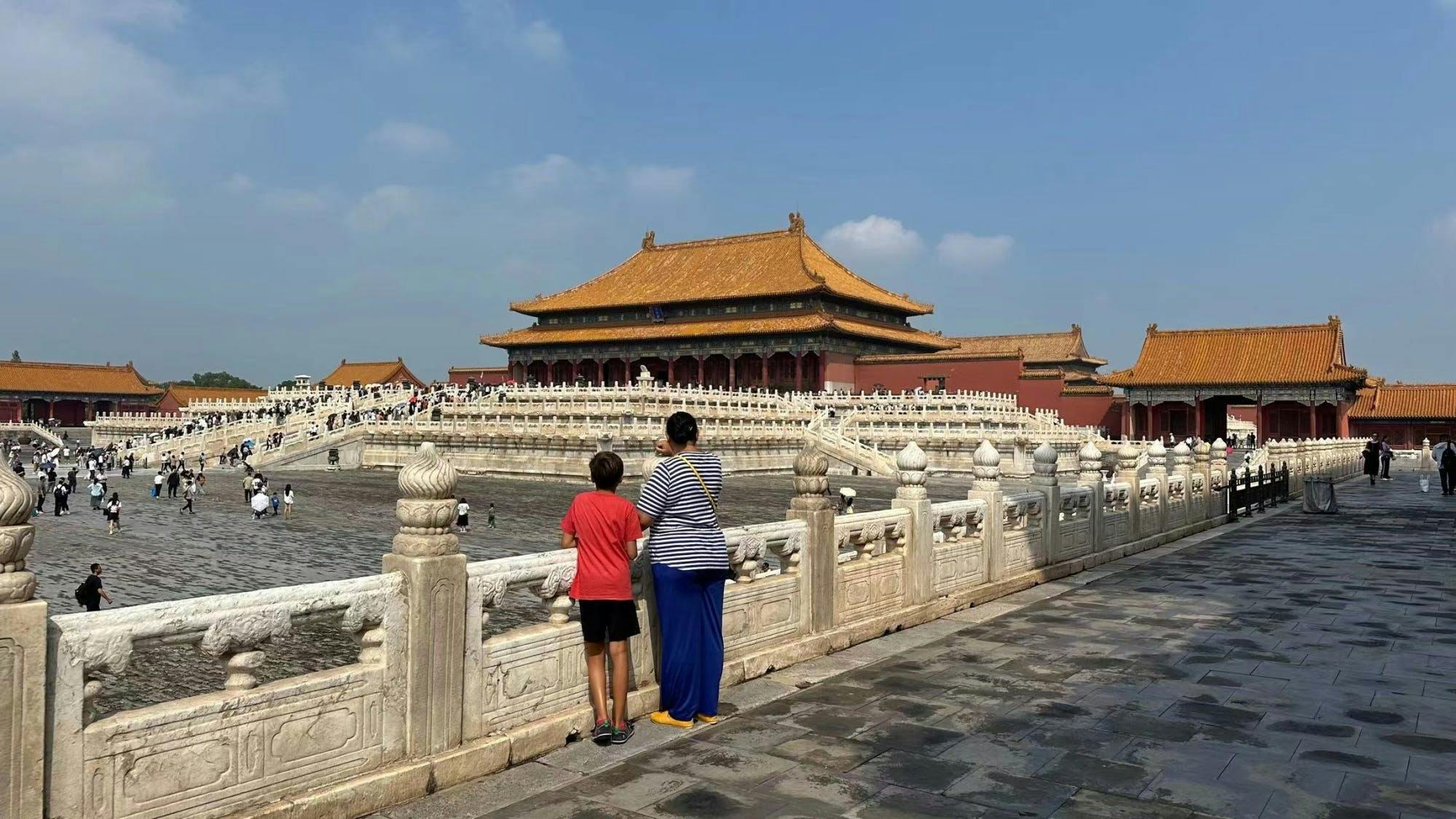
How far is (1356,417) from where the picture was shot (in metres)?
50.4

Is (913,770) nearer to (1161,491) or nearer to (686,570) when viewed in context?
(686,570)

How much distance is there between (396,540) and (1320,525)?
58.7 ft

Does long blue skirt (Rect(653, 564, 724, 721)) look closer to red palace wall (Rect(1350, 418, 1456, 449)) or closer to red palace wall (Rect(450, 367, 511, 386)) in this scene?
red palace wall (Rect(1350, 418, 1456, 449))

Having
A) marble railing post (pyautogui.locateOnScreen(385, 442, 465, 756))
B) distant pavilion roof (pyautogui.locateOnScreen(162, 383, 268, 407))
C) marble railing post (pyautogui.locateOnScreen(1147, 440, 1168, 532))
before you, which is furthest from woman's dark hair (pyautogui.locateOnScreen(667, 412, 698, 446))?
distant pavilion roof (pyautogui.locateOnScreen(162, 383, 268, 407))

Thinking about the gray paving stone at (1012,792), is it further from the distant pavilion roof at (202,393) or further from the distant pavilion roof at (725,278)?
the distant pavilion roof at (202,393)

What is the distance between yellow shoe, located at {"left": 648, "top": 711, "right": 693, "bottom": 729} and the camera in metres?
5.52

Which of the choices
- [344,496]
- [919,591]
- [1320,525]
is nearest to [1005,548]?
[919,591]

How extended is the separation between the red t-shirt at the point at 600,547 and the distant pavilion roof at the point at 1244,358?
47.8 m

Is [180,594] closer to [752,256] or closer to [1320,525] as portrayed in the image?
[1320,525]

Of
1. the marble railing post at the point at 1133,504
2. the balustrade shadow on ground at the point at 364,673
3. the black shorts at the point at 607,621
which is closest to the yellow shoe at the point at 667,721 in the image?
the balustrade shadow on ground at the point at 364,673

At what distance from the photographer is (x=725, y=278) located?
5941 cm

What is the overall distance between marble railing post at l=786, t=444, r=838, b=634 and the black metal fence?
1455 centimetres

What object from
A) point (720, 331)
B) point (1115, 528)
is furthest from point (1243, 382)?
point (1115, 528)

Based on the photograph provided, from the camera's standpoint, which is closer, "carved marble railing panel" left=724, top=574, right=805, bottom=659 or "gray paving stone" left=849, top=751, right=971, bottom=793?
"gray paving stone" left=849, top=751, right=971, bottom=793
